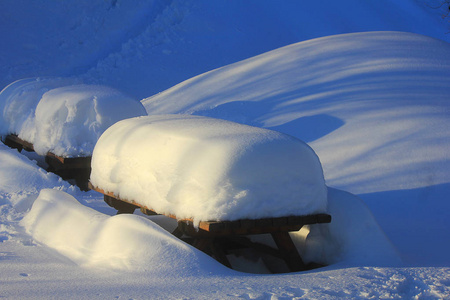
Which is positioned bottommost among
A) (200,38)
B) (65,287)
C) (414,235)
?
(65,287)

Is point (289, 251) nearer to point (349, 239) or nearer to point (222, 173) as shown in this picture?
point (349, 239)

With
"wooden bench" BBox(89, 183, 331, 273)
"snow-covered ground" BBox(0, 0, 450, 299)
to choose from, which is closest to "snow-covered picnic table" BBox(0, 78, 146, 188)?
"snow-covered ground" BBox(0, 0, 450, 299)

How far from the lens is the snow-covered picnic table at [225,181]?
150 inches

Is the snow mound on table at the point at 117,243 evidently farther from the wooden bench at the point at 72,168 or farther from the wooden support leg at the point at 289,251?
the wooden bench at the point at 72,168

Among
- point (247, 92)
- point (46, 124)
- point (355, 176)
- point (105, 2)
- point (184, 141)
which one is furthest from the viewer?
point (105, 2)

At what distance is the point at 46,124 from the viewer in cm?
697

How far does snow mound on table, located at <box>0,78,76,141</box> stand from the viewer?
26.7ft

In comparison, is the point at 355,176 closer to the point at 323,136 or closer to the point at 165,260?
the point at 323,136

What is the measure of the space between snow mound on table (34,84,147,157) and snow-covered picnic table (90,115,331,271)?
242 cm

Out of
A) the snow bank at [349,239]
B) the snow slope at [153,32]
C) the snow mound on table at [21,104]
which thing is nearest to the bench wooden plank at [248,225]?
the snow bank at [349,239]

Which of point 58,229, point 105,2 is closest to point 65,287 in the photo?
point 58,229

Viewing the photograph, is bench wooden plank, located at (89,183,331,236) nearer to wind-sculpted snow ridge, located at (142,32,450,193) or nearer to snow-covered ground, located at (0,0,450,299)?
snow-covered ground, located at (0,0,450,299)

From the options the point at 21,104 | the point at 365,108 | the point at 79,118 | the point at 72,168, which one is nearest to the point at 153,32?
the point at 21,104

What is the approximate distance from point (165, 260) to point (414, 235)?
2634mm
